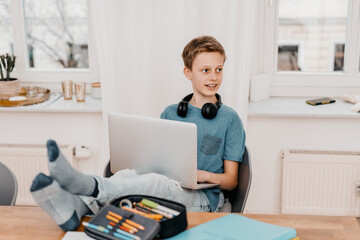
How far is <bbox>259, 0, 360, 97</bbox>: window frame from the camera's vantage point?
265cm

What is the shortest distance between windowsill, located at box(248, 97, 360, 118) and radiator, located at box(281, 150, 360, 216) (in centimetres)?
22

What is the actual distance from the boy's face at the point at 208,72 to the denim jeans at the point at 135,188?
0.44 m

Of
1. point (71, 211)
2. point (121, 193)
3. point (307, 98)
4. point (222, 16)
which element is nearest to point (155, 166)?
point (121, 193)

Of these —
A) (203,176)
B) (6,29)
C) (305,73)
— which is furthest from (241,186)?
(6,29)

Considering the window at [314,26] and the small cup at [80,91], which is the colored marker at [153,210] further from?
the window at [314,26]

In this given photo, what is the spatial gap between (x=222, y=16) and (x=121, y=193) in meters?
1.34

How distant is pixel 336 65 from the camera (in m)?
2.80

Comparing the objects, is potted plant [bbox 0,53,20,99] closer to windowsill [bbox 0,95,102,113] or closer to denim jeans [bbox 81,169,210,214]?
windowsill [bbox 0,95,102,113]

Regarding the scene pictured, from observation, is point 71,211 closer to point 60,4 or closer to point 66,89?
point 66,89

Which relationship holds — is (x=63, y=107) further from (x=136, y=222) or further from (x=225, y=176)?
(x=136, y=222)

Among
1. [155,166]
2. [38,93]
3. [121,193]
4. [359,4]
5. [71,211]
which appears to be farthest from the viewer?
[38,93]

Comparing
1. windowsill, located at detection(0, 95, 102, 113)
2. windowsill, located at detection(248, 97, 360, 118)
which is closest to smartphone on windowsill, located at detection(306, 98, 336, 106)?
windowsill, located at detection(248, 97, 360, 118)

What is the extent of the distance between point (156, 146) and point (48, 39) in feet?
5.47

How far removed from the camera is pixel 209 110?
1815 mm
